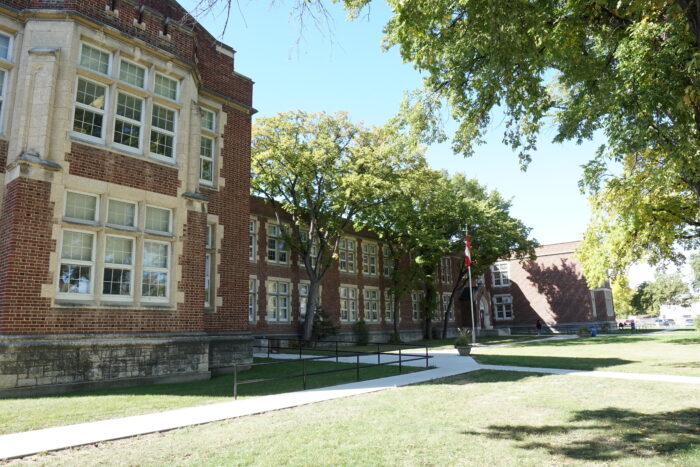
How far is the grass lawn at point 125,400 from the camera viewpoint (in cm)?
726

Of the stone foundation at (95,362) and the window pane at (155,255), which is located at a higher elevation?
the window pane at (155,255)

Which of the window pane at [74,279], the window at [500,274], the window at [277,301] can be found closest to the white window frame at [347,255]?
the window at [277,301]

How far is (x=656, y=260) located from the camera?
23.5m

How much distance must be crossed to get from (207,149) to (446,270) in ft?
121

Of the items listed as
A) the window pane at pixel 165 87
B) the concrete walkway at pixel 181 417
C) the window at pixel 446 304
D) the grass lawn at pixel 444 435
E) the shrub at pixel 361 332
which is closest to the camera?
the grass lawn at pixel 444 435

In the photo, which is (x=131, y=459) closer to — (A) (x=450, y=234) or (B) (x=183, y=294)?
(B) (x=183, y=294)

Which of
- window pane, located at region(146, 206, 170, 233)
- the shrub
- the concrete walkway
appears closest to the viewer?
the concrete walkway

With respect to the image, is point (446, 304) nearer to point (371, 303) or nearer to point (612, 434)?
point (371, 303)

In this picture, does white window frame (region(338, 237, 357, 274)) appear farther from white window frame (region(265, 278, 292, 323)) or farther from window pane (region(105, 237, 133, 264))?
window pane (region(105, 237, 133, 264))

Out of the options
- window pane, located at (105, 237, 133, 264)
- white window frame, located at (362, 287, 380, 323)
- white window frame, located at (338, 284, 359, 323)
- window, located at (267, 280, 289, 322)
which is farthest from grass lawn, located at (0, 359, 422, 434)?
white window frame, located at (362, 287, 380, 323)

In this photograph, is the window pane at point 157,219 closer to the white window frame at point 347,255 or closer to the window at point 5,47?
the window at point 5,47

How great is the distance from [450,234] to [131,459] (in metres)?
36.1

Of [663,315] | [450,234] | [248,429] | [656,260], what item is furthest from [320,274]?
[663,315]

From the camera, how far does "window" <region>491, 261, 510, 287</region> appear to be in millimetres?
56253
